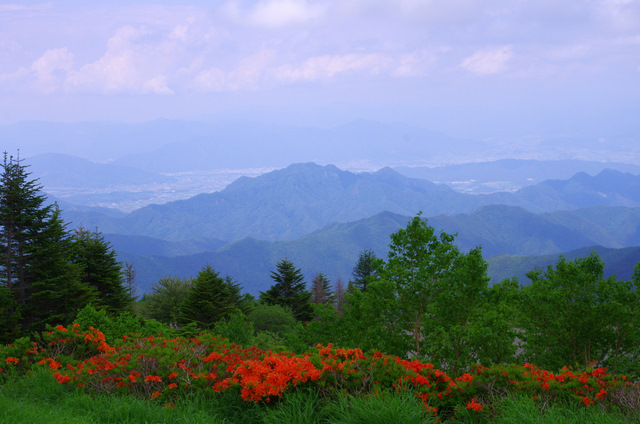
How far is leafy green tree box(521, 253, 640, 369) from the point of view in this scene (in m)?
11.1

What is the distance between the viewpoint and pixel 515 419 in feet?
15.0

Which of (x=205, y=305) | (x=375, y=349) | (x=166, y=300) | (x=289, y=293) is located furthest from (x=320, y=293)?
(x=375, y=349)

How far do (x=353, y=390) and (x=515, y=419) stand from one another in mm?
1842

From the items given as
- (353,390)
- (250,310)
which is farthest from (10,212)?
(353,390)

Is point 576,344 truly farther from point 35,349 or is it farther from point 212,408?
point 35,349

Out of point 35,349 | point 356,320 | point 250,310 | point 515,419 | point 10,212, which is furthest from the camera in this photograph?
point 250,310

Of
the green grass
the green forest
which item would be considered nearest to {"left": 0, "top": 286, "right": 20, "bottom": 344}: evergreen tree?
the green forest

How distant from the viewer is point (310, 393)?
5.32 meters

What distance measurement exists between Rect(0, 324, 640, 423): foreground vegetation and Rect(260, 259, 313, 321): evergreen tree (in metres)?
39.6

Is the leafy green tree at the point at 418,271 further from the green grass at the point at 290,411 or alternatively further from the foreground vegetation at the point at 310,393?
the green grass at the point at 290,411

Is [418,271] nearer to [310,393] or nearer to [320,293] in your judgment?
[310,393]

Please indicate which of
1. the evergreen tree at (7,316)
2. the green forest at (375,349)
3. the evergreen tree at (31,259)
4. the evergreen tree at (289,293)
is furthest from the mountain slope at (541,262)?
the evergreen tree at (7,316)

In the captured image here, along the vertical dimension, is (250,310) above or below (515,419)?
below

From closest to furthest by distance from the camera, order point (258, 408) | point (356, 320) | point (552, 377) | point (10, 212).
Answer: point (258, 408) < point (552, 377) < point (356, 320) < point (10, 212)
